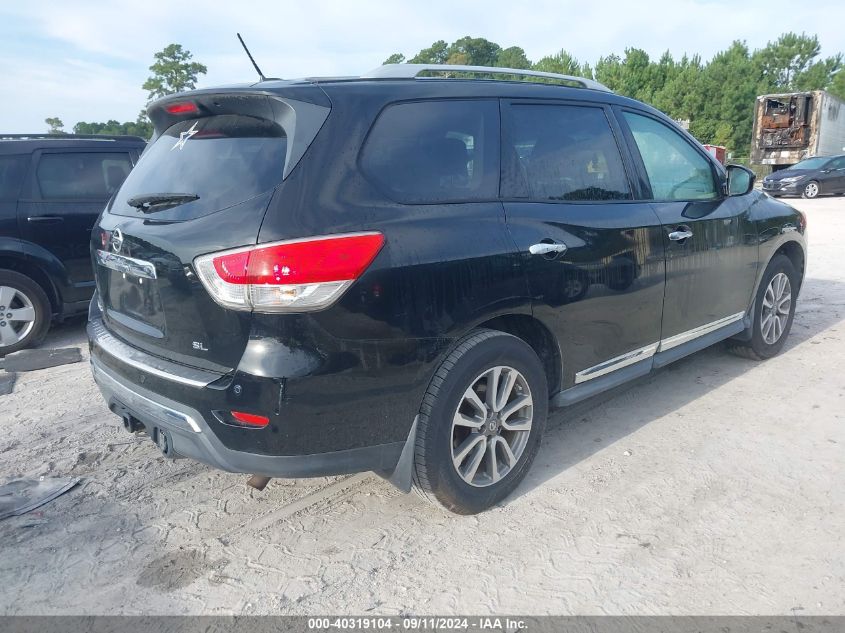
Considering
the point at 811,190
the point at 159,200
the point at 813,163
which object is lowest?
the point at 811,190

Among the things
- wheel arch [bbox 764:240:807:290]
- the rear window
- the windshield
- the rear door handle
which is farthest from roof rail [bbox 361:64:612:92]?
the windshield

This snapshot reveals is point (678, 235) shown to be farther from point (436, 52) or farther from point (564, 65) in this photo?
point (436, 52)

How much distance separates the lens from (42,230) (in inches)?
227

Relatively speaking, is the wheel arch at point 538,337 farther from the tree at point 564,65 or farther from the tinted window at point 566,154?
the tree at point 564,65

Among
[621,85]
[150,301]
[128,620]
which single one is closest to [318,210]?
[150,301]

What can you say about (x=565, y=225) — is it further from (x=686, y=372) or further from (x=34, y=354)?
(x=34, y=354)

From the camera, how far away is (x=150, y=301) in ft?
8.84

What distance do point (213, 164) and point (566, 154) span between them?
173 cm

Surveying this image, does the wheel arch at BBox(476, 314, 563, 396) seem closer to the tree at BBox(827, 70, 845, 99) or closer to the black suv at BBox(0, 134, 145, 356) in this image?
the black suv at BBox(0, 134, 145, 356)

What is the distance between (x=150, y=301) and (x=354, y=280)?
2.99 feet

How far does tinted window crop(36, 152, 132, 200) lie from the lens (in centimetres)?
594

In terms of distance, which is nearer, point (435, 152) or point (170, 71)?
point (435, 152)

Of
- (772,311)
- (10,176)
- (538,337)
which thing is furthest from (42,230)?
(772,311)

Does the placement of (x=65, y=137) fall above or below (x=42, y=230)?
above
